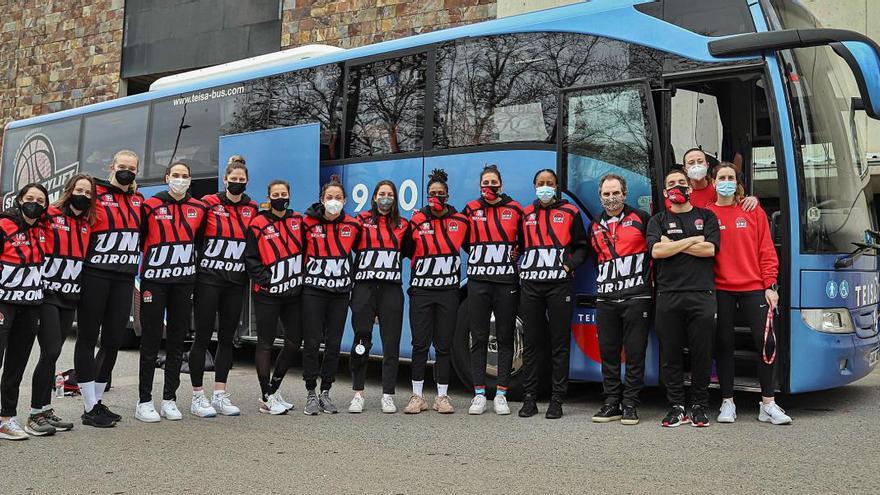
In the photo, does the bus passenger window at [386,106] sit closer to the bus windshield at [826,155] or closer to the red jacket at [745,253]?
the red jacket at [745,253]

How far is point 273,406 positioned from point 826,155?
4.62 metres

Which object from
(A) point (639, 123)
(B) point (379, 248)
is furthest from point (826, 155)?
(B) point (379, 248)

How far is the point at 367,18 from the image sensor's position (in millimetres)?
18828

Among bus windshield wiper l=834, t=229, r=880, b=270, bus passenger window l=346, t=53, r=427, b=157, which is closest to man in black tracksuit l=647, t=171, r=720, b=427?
bus windshield wiper l=834, t=229, r=880, b=270

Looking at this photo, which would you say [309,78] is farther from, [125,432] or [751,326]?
[751,326]

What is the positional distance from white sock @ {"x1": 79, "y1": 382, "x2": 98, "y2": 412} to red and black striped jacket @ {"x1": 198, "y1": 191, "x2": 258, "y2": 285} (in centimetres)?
109

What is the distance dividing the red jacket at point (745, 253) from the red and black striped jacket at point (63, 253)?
4.42 metres

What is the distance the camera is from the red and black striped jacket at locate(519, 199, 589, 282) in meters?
6.53

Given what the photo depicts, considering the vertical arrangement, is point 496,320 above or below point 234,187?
below

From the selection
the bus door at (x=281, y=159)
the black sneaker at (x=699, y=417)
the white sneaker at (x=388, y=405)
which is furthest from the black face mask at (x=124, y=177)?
the black sneaker at (x=699, y=417)

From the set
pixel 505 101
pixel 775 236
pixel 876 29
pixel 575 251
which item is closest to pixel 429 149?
pixel 505 101

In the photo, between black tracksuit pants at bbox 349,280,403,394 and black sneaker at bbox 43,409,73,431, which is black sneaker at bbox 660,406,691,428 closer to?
black tracksuit pants at bbox 349,280,403,394

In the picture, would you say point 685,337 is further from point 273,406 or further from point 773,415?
point 273,406

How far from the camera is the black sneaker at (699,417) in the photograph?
607 cm
